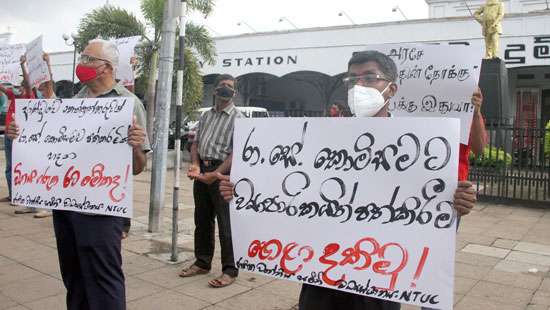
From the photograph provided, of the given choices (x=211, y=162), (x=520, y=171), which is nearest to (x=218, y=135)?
(x=211, y=162)

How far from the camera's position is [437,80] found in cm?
326

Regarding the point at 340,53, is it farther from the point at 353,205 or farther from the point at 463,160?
the point at 353,205

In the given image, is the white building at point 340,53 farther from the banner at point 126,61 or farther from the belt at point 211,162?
the belt at point 211,162

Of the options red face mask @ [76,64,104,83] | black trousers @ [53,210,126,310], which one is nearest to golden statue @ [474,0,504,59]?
red face mask @ [76,64,104,83]

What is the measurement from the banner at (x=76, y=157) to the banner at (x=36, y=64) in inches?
96.7

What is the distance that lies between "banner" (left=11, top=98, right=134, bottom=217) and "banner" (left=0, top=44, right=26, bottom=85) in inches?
155

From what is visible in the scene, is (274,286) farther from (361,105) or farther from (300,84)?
(300,84)

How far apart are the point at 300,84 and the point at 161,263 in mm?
21906

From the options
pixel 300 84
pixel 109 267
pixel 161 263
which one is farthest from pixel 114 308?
pixel 300 84

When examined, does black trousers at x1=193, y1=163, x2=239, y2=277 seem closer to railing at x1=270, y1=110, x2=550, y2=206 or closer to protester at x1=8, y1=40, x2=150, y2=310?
protester at x1=8, y1=40, x2=150, y2=310

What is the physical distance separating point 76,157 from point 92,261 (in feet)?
2.02

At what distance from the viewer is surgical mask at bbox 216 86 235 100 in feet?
14.4

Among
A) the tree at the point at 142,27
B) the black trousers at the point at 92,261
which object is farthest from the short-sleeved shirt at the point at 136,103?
the tree at the point at 142,27

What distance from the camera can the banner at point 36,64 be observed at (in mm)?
5453
